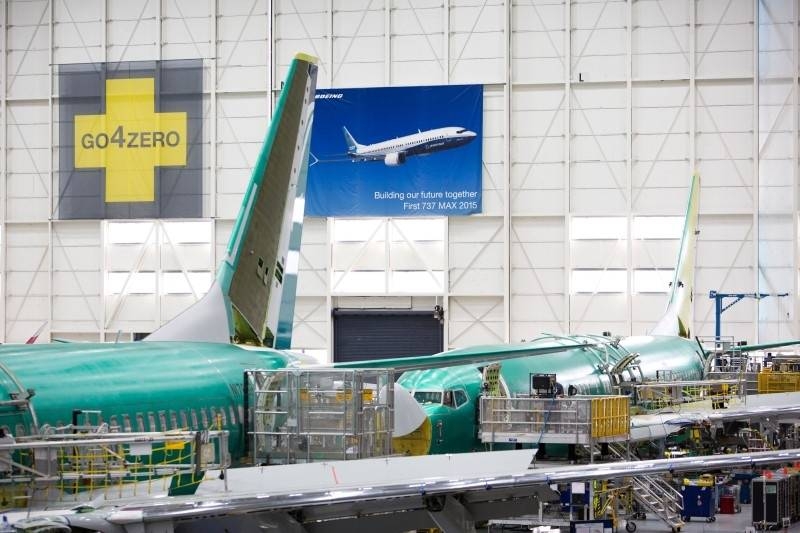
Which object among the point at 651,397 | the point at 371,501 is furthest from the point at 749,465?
the point at 651,397

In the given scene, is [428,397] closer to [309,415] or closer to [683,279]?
[309,415]

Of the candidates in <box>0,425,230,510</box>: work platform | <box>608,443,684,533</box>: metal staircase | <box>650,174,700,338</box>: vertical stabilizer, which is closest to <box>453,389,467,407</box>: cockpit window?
<box>608,443,684,533</box>: metal staircase

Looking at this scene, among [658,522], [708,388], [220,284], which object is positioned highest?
[220,284]

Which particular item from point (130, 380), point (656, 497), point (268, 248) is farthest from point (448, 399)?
point (130, 380)

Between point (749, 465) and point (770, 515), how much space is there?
1569 centimetres

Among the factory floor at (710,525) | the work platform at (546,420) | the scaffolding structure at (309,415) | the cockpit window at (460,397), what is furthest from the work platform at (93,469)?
the factory floor at (710,525)

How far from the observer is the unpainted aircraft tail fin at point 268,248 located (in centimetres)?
2202

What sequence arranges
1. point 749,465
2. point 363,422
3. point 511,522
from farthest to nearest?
point 511,522 < point 363,422 < point 749,465

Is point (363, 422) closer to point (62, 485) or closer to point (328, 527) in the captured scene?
point (328, 527)

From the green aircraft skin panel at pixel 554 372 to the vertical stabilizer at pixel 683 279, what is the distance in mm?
986

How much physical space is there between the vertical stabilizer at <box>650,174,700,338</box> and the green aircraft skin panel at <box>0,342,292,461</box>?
2940 cm

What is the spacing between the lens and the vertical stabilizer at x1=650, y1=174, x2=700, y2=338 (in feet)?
156

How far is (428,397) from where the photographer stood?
2702 cm

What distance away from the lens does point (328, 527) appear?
1404cm
